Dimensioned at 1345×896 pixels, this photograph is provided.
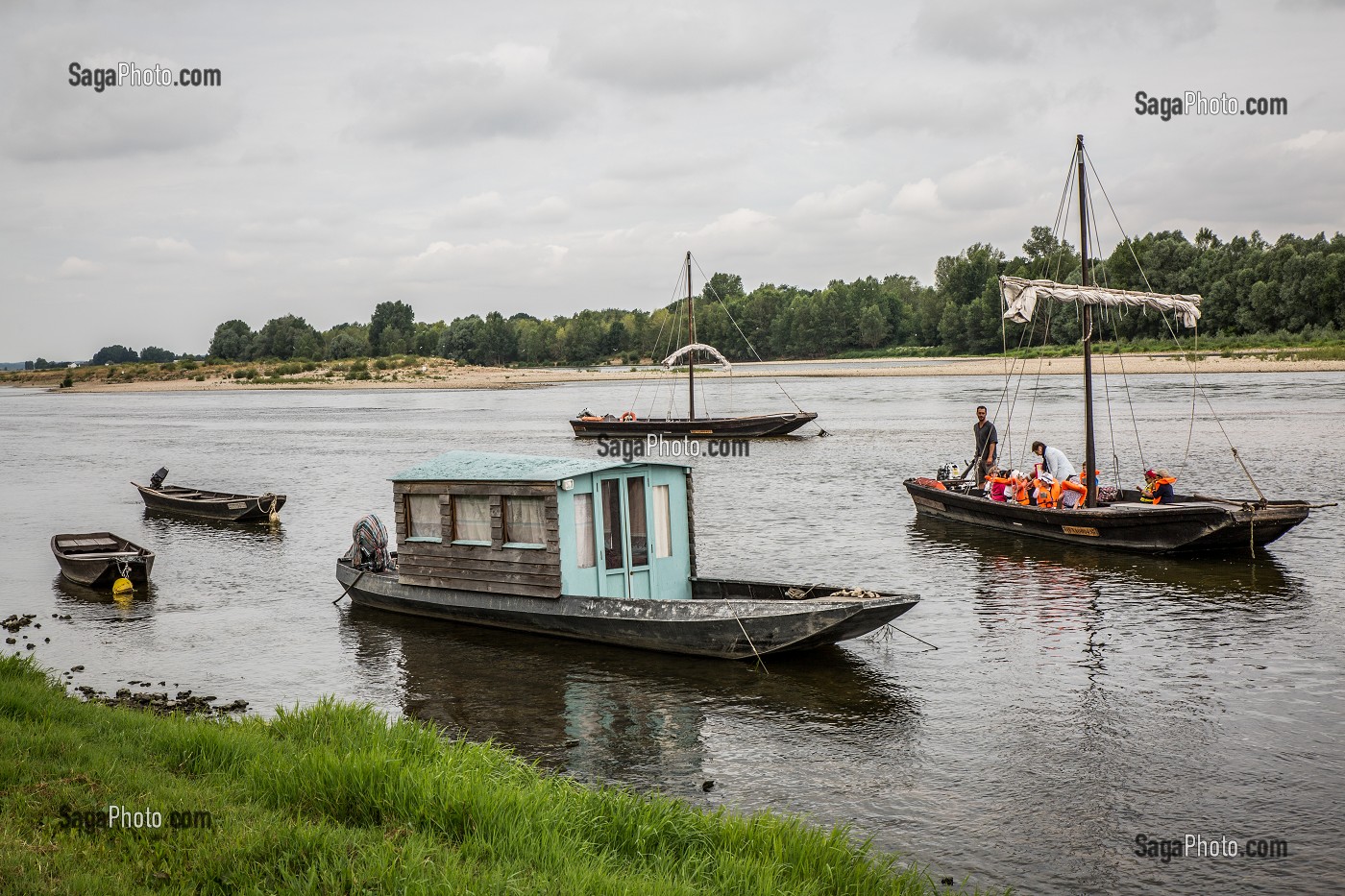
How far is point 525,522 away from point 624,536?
165 centimetres

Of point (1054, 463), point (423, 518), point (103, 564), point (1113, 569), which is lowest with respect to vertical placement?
point (1113, 569)

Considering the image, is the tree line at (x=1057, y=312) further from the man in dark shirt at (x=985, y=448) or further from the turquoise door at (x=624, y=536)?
the turquoise door at (x=624, y=536)

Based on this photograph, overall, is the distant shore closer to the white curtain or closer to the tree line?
the tree line

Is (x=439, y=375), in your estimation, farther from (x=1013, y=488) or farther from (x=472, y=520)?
(x=472, y=520)

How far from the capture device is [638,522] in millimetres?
17656

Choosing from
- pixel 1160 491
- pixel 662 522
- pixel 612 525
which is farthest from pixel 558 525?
pixel 1160 491

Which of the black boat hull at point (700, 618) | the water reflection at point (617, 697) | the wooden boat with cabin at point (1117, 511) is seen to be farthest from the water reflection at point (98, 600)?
the wooden boat with cabin at point (1117, 511)

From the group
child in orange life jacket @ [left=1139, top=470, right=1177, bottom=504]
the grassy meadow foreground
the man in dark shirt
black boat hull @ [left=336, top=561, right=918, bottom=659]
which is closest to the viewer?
the grassy meadow foreground

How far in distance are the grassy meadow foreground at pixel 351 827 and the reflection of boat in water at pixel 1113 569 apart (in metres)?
13.4

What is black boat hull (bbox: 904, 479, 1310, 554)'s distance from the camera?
2161 centimetres

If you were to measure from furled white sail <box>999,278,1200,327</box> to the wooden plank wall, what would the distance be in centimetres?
1265

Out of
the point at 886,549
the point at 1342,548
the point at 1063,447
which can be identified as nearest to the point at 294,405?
the point at 1063,447

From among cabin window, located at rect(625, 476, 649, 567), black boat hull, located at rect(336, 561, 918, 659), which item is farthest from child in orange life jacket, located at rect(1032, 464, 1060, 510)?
cabin window, located at rect(625, 476, 649, 567)
